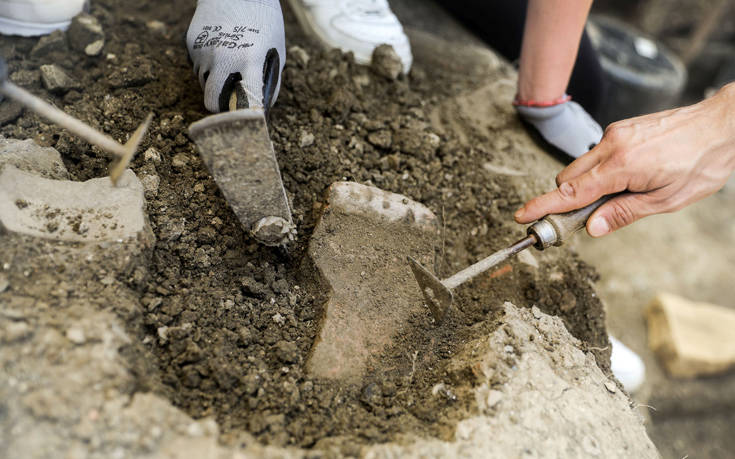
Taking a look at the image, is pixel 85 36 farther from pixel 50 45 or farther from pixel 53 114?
pixel 53 114

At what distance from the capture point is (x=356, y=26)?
1845mm

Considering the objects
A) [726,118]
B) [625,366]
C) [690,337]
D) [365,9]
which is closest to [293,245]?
[365,9]

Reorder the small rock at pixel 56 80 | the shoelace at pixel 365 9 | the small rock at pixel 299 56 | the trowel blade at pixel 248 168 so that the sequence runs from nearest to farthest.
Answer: the trowel blade at pixel 248 168
the small rock at pixel 56 80
the small rock at pixel 299 56
the shoelace at pixel 365 9

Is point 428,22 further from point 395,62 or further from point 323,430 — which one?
point 323,430

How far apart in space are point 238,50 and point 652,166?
3.68 feet

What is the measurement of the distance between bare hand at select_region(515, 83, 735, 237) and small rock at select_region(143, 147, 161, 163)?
102 centimetres

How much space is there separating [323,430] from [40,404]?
538 mm

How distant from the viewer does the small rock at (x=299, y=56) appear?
1.75m

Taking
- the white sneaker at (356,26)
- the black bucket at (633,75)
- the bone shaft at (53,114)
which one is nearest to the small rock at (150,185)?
the bone shaft at (53,114)

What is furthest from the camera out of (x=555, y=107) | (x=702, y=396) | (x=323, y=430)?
(x=702, y=396)

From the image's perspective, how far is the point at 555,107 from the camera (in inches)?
70.4

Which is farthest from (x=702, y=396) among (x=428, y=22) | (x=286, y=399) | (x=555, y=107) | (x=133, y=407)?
(x=133, y=407)

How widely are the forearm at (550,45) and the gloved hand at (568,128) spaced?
50 millimetres

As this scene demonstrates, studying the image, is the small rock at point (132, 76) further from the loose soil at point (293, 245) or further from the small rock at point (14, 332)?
the small rock at point (14, 332)
